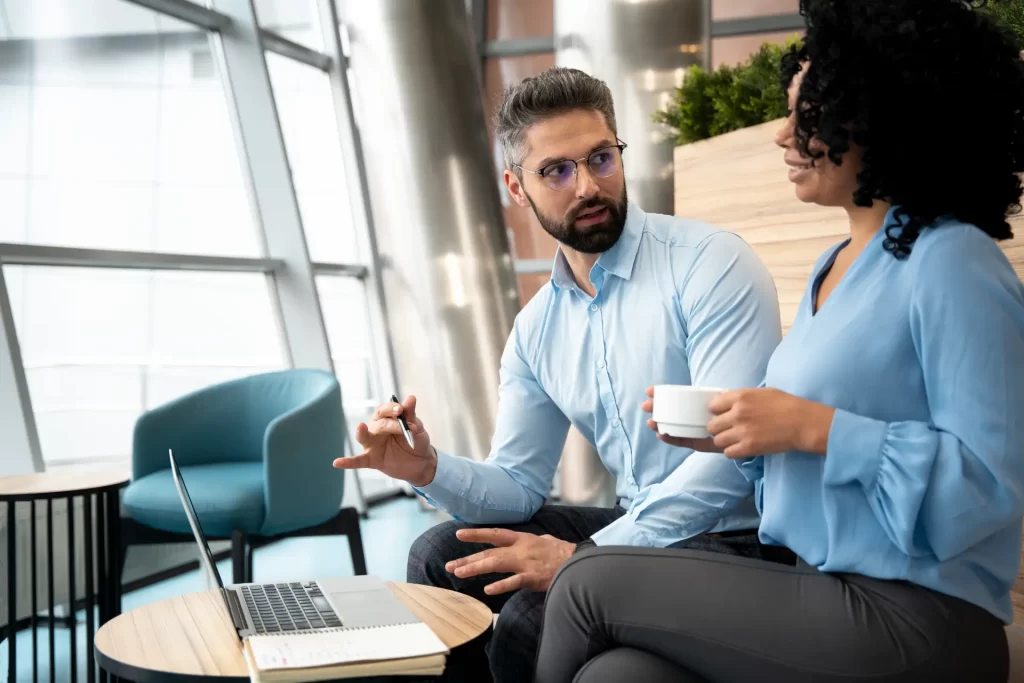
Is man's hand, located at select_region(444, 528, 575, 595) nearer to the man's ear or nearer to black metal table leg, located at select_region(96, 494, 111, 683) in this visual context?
the man's ear

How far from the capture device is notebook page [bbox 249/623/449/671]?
1207 millimetres

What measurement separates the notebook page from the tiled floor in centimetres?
188

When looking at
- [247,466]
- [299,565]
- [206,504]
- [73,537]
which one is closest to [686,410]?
[73,537]

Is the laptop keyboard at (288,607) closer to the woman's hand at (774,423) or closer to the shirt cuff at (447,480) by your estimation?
the shirt cuff at (447,480)

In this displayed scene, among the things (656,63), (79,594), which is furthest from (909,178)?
(656,63)

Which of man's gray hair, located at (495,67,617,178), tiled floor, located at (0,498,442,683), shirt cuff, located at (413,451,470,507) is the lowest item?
tiled floor, located at (0,498,442,683)

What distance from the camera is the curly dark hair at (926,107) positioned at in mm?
1201

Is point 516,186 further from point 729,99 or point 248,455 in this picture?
point 248,455

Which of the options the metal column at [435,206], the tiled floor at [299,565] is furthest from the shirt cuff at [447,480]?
the metal column at [435,206]

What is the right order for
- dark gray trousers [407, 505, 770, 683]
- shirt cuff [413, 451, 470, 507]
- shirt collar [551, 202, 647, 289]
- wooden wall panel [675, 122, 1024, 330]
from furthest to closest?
wooden wall panel [675, 122, 1024, 330] → shirt collar [551, 202, 647, 289] → shirt cuff [413, 451, 470, 507] → dark gray trousers [407, 505, 770, 683]

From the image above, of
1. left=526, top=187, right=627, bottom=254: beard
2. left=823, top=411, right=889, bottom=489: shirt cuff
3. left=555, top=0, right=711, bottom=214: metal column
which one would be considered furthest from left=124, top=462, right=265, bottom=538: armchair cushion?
left=555, top=0, right=711, bottom=214: metal column

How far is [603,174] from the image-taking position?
2.04 metres

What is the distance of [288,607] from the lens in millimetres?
1495

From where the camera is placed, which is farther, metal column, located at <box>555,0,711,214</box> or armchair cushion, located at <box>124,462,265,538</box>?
metal column, located at <box>555,0,711,214</box>
